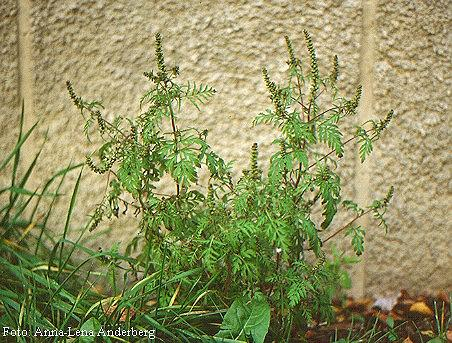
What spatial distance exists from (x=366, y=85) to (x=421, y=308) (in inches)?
31.4

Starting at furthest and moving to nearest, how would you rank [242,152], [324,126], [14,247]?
1. [242,152]
2. [14,247]
3. [324,126]

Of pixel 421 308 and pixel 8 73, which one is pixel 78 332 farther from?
pixel 421 308

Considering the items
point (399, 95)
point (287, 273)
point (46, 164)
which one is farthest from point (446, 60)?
point (46, 164)

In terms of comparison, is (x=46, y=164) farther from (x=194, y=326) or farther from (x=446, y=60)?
(x=446, y=60)

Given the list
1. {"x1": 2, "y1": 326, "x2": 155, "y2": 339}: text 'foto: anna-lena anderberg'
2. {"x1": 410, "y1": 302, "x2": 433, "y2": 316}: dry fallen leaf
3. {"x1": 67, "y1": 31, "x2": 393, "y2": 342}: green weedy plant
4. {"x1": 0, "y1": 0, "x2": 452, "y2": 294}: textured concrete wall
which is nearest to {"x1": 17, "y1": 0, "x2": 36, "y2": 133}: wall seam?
{"x1": 0, "y1": 0, "x2": 452, "y2": 294}: textured concrete wall

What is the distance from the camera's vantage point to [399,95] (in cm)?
276

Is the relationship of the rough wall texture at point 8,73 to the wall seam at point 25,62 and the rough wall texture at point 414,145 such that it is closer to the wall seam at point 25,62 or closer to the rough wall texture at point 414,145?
the wall seam at point 25,62

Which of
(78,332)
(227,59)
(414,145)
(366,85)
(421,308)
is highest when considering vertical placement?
(227,59)

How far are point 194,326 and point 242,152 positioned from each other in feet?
2.28

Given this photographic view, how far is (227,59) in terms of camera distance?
2.68 meters

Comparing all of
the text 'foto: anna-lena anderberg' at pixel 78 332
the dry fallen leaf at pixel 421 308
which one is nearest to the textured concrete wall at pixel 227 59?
the dry fallen leaf at pixel 421 308

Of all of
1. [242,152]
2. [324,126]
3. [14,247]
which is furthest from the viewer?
[242,152]

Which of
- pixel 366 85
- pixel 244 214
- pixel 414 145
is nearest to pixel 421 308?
pixel 414 145

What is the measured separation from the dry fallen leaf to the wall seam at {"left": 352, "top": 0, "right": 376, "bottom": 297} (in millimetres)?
323
